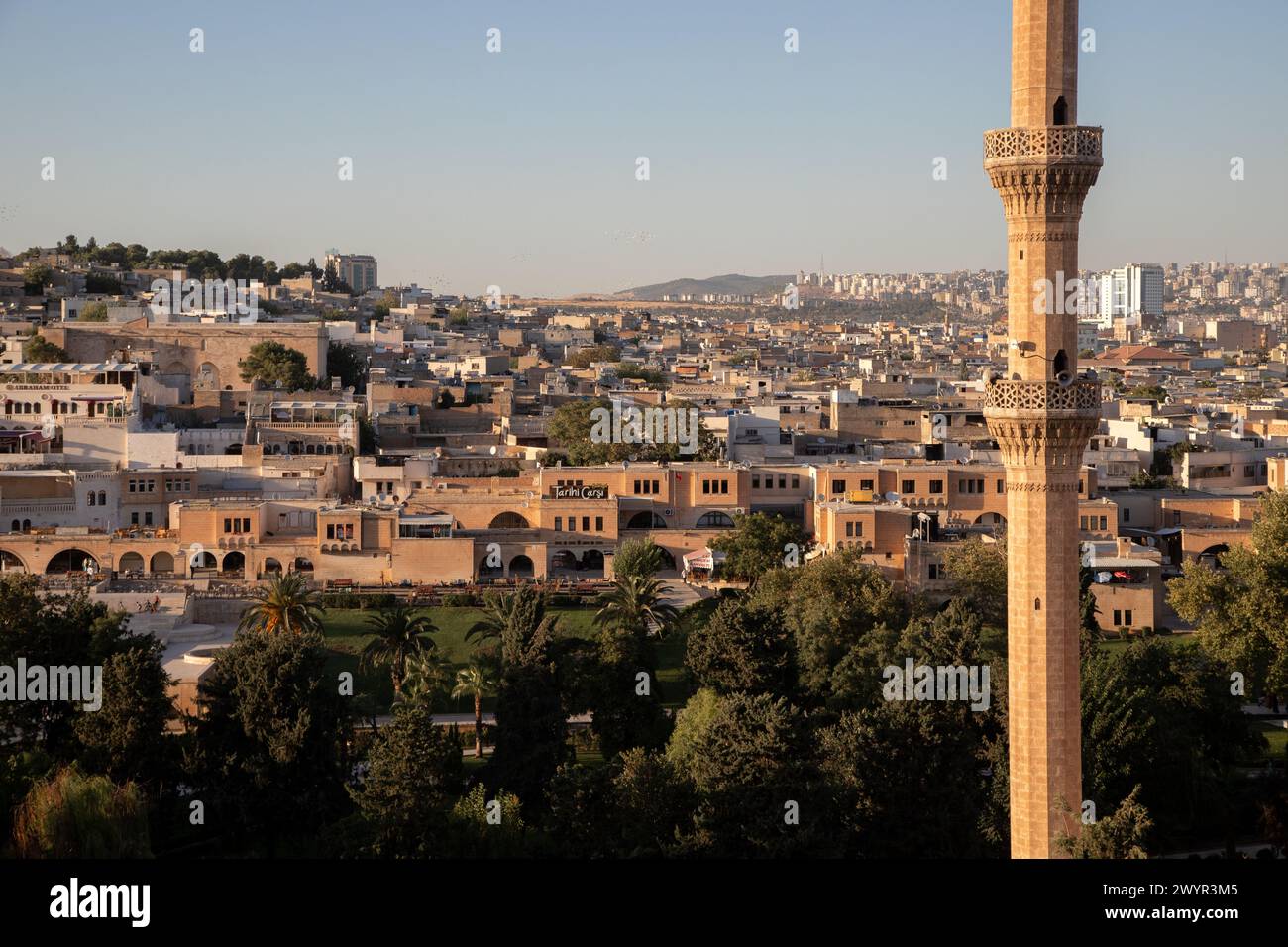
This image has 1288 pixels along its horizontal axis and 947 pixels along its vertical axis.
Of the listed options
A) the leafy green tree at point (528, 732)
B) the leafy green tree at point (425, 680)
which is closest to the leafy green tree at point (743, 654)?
the leafy green tree at point (528, 732)

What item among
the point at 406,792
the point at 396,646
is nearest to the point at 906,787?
the point at 406,792

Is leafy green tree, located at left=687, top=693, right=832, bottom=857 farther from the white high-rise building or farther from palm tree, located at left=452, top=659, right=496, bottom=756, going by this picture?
the white high-rise building

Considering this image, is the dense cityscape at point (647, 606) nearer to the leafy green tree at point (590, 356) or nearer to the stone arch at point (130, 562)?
the stone arch at point (130, 562)

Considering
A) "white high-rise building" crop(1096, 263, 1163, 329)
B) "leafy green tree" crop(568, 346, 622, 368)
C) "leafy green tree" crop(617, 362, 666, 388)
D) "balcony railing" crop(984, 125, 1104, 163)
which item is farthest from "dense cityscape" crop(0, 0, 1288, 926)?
"white high-rise building" crop(1096, 263, 1163, 329)

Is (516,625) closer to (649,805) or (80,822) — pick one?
(649,805)

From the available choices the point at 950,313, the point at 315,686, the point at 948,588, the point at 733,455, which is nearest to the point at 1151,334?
the point at 950,313

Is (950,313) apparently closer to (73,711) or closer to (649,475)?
(649,475)
